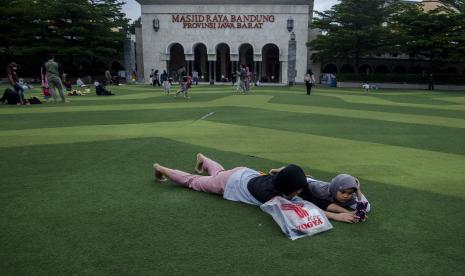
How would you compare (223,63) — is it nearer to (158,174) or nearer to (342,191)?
(158,174)

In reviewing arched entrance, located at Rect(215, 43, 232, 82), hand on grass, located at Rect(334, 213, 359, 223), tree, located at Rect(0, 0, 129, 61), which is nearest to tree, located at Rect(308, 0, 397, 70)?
arched entrance, located at Rect(215, 43, 232, 82)

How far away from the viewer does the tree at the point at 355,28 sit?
3759cm

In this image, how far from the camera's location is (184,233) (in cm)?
412

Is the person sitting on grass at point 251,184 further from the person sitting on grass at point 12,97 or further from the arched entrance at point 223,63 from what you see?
the arched entrance at point 223,63

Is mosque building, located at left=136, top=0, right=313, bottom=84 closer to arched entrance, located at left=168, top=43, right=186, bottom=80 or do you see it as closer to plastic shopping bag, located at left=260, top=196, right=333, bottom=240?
arched entrance, located at left=168, top=43, right=186, bottom=80

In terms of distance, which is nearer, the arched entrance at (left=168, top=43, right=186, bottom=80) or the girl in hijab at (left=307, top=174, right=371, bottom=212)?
the girl in hijab at (left=307, top=174, right=371, bottom=212)

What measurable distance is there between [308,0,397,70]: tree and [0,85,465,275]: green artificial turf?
2942 cm

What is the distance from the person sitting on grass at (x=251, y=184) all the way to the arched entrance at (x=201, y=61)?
145 ft

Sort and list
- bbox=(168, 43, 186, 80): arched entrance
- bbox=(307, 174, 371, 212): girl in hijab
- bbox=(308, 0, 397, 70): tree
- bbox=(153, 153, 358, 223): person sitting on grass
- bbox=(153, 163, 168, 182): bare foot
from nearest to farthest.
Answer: bbox=(153, 153, 358, 223): person sitting on grass < bbox=(307, 174, 371, 212): girl in hijab < bbox=(153, 163, 168, 182): bare foot < bbox=(308, 0, 397, 70): tree < bbox=(168, 43, 186, 80): arched entrance

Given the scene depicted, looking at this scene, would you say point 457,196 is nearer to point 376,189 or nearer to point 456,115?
point 376,189

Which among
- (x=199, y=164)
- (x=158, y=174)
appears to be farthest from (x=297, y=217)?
(x=158, y=174)

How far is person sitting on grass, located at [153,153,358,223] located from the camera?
166 inches

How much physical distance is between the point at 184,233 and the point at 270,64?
48.1 meters

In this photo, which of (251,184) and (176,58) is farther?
(176,58)
